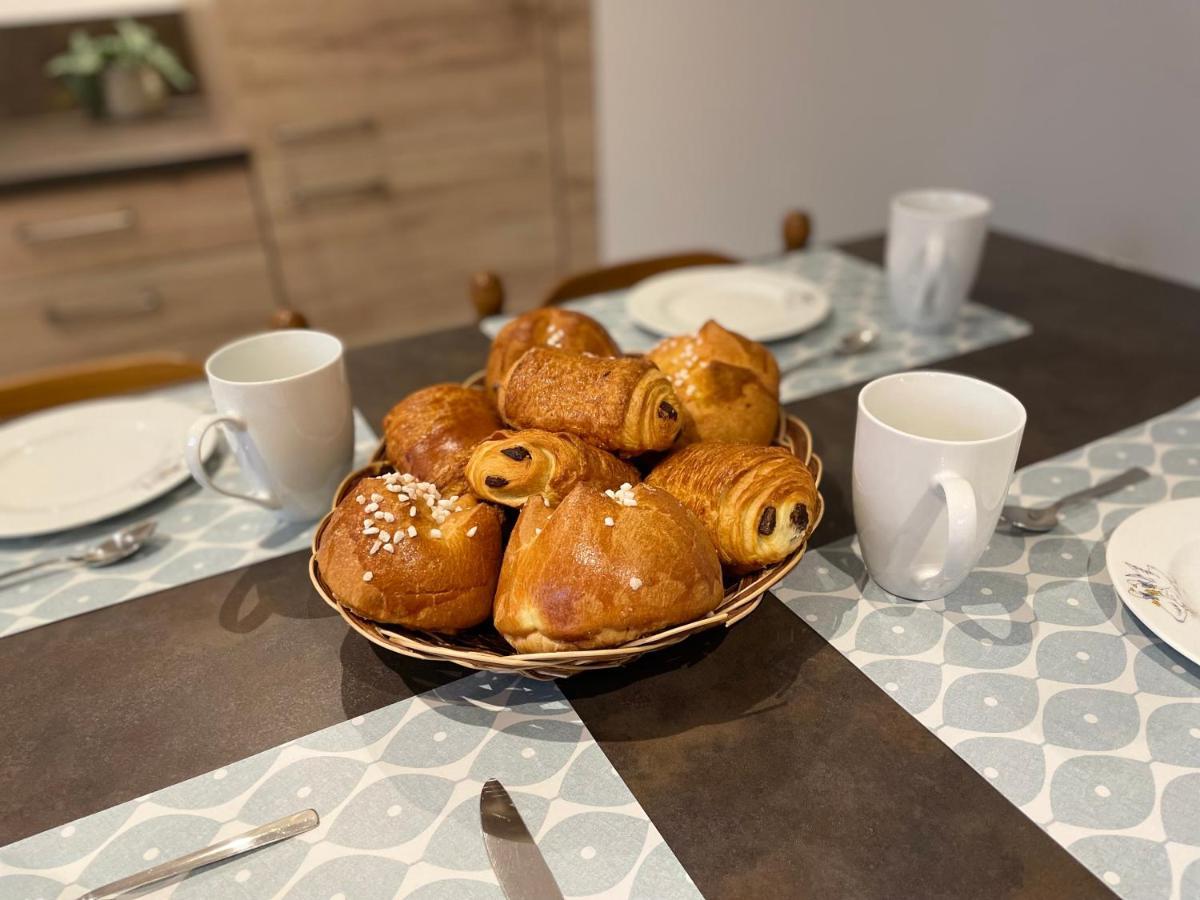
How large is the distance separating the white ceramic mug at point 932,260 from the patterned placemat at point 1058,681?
35cm

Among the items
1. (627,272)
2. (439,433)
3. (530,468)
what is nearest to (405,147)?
(627,272)

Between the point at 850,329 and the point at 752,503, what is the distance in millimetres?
601

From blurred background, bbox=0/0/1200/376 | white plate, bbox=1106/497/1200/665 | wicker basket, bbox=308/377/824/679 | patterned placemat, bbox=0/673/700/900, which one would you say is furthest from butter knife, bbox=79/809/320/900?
blurred background, bbox=0/0/1200/376

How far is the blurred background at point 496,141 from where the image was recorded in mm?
2039

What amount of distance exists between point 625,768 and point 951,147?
2559mm

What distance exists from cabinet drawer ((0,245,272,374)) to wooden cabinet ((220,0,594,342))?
120mm

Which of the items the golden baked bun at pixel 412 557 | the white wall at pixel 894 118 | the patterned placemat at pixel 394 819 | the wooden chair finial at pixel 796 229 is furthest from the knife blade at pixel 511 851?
the white wall at pixel 894 118

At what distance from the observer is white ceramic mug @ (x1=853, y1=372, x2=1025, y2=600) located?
1.90 ft

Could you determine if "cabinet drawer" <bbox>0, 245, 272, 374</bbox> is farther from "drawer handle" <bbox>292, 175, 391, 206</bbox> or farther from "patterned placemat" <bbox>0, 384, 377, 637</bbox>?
"patterned placemat" <bbox>0, 384, 377, 637</bbox>

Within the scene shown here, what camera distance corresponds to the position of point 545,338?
80 centimetres

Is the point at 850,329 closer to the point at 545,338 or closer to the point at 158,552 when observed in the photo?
the point at 545,338

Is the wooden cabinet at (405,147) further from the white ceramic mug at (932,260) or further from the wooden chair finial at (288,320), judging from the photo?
the white ceramic mug at (932,260)

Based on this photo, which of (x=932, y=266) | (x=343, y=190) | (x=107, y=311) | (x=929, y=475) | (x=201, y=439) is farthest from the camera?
(x=343, y=190)

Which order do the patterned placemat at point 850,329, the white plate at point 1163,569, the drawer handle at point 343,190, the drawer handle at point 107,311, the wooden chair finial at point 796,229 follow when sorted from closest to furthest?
the white plate at point 1163,569 < the patterned placemat at point 850,329 < the wooden chair finial at point 796,229 < the drawer handle at point 107,311 < the drawer handle at point 343,190
